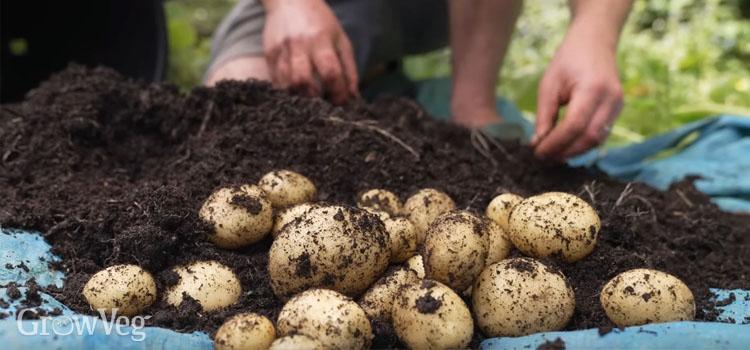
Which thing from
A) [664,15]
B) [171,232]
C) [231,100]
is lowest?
[664,15]

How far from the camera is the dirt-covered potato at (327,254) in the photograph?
1.52 m

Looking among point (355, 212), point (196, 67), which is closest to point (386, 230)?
A: point (355, 212)

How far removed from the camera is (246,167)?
212 cm


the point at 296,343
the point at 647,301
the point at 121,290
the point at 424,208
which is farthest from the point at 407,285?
the point at 121,290

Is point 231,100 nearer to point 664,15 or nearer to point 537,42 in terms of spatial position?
point 537,42

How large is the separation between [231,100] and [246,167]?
463mm

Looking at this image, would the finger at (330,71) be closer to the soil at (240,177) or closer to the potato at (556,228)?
the soil at (240,177)

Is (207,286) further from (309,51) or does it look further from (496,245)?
(309,51)

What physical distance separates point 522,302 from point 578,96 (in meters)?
1.22

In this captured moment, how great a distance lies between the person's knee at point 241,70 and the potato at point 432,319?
189cm

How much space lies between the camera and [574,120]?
2.46m

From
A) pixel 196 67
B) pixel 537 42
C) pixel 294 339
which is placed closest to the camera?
pixel 294 339

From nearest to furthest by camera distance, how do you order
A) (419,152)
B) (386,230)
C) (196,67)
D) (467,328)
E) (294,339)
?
(294,339), (467,328), (386,230), (419,152), (196,67)

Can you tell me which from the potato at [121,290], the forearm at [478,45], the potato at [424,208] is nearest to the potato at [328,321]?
the potato at [121,290]
